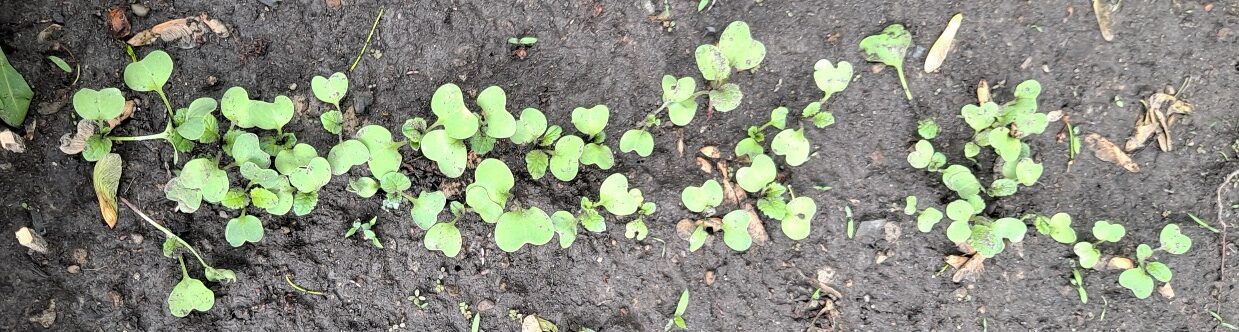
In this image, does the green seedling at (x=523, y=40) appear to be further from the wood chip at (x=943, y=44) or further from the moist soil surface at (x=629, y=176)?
the wood chip at (x=943, y=44)

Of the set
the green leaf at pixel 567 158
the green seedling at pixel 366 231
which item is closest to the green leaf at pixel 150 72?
the green seedling at pixel 366 231

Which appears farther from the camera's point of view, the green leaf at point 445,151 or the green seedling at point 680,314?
the green seedling at point 680,314

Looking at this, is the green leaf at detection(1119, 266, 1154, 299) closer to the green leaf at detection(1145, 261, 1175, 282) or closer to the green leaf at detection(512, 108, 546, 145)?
the green leaf at detection(1145, 261, 1175, 282)

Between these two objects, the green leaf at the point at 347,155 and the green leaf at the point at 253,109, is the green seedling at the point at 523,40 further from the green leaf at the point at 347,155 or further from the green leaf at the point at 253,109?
the green leaf at the point at 253,109

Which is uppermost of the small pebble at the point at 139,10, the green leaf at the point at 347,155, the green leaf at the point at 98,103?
the small pebble at the point at 139,10

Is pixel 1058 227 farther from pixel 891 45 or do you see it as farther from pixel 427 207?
pixel 427 207

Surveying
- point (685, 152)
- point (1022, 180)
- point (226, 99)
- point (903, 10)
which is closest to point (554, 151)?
point (685, 152)

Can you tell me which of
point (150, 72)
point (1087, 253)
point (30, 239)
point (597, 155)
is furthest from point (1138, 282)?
point (30, 239)

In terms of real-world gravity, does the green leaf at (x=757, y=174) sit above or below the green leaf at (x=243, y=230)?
above
